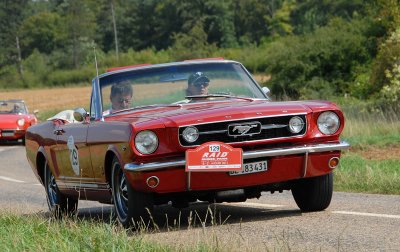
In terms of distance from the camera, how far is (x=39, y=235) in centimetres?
804

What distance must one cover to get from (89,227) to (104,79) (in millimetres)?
2677

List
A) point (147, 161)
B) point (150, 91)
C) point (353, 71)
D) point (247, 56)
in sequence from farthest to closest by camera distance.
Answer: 1. point (247, 56)
2. point (353, 71)
3. point (150, 91)
4. point (147, 161)

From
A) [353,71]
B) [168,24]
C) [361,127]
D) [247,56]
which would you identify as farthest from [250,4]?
[361,127]

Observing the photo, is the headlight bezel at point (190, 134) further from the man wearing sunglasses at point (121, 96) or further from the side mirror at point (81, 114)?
the side mirror at point (81, 114)

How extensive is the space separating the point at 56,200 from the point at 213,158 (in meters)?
3.43

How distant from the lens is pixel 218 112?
8.90 meters

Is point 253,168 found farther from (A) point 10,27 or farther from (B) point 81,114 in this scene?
(A) point 10,27

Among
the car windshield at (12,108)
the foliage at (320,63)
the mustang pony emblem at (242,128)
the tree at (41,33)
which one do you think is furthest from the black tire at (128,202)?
the tree at (41,33)

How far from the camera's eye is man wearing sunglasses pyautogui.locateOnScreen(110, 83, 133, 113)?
10.4 m

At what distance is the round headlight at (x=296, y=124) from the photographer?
29.6 feet

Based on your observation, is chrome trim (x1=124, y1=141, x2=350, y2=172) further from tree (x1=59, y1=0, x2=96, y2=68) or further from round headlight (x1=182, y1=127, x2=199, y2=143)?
tree (x1=59, y1=0, x2=96, y2=68)

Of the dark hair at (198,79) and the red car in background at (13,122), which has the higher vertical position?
the dark hair at (198,79)

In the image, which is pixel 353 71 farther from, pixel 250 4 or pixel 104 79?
pixel 250 4

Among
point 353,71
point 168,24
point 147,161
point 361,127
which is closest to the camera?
point 147,161
